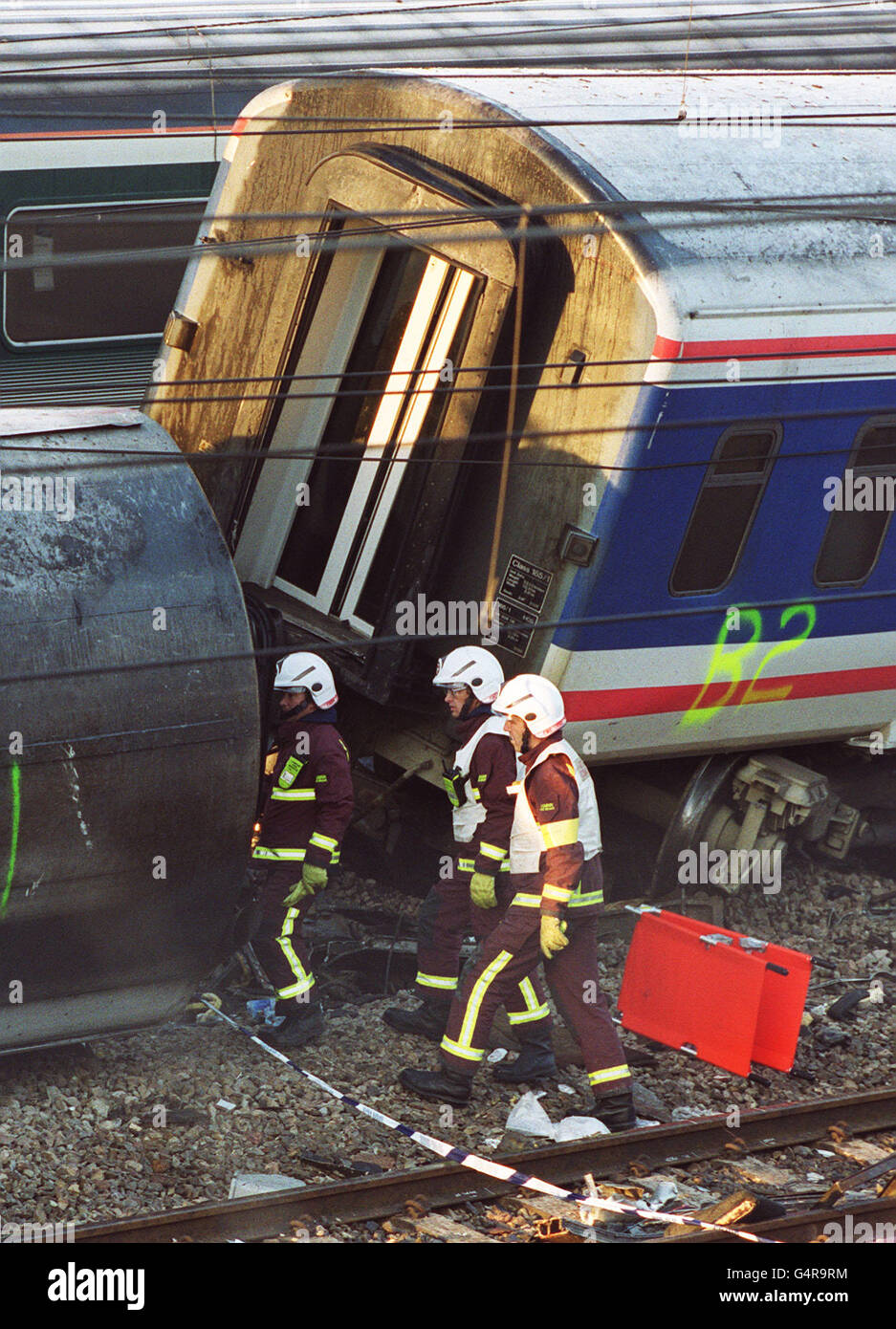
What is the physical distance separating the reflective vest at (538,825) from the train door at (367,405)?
5.29 feet

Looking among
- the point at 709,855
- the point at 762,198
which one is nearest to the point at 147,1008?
the point at 709,855

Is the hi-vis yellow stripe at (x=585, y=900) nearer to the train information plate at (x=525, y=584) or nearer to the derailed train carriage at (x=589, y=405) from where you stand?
the derailed train carriage at (x=589, y=405)

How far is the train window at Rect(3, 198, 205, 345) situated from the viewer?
12391 mm

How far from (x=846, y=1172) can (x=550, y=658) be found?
2915 mm

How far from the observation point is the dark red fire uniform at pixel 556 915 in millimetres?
7941

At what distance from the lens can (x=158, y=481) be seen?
7977mm

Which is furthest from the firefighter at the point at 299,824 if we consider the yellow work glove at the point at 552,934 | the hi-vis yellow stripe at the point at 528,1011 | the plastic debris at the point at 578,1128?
the plastic debris at the point at 578,1128

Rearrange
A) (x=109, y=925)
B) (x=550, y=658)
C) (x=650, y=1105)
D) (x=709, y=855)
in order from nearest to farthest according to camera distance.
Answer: (x=109, y=925)
(x=650, y=1105)
(x=550, y=658)
(x=709, y=855)

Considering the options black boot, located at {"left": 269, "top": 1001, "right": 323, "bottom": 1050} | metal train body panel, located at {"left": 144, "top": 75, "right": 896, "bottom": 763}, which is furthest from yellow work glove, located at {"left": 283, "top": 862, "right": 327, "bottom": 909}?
metal train body panel, located at {"left": 144, "top": 75, "right": 896, "bottom": 763}

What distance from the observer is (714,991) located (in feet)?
28.5

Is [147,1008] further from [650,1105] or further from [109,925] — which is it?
[650,1105]

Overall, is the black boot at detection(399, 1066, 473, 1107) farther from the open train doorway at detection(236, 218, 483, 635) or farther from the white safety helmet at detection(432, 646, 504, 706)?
the open train doorway at detection(236, 218, 483, 635)

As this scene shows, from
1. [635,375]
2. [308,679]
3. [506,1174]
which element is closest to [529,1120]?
[506,1174]

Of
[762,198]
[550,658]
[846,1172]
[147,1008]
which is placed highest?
[762,198]
